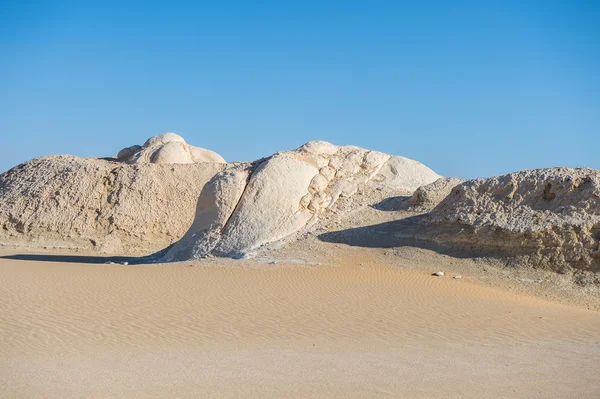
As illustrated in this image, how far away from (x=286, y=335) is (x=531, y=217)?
22.3 ft

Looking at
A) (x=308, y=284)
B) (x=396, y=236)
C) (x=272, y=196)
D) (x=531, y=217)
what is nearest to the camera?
(x=308, y=284)

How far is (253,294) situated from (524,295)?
5232 millimetres

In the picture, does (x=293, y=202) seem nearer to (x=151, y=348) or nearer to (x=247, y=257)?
(x=247, y=257)

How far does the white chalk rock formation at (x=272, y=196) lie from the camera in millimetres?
16109

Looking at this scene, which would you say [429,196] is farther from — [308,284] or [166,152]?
[166,152]

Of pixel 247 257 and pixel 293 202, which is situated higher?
pixel 293 202

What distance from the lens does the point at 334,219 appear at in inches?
651

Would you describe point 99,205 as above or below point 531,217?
below

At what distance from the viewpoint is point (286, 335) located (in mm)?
9281

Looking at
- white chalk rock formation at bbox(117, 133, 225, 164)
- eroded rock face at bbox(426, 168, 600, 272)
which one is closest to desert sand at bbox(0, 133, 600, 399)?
eroded rock face at bbox(426, 168, 600, 272)

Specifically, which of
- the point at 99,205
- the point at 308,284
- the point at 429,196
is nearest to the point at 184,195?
the point at 99,205

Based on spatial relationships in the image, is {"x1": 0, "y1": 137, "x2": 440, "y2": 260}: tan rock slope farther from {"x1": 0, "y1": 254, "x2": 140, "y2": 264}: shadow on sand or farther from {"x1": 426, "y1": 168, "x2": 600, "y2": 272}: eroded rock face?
{"x1": 426, "y1": 168, "x2": 600, "y2": 272}: eroded rock face

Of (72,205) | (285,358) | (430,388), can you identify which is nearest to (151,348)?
(285,358)

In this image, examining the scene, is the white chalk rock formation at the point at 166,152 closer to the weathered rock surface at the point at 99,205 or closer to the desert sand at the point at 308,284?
the weathered rock surface at the point at 99,205
